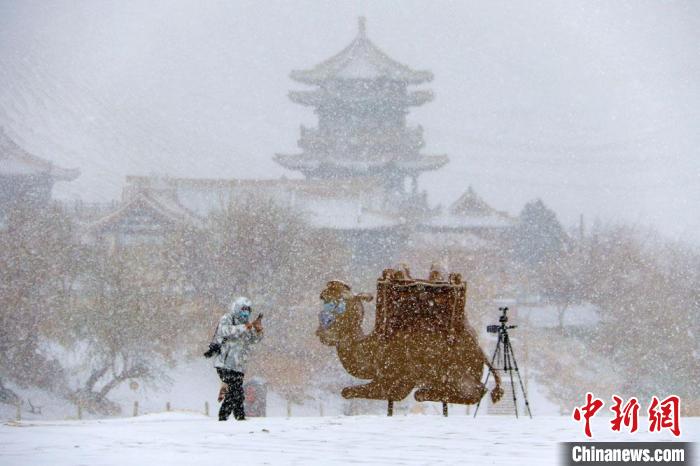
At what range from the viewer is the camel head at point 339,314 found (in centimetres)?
877

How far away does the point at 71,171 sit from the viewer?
49344 millimetres

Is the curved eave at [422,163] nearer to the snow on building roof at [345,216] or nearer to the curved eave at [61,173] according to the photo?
the snow on building roof at [345,216]

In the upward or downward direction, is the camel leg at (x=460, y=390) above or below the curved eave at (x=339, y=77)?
below

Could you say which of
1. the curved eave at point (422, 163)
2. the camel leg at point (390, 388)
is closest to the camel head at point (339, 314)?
the camel leg at point (390, 388)

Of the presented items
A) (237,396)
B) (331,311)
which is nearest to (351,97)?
(331,311)

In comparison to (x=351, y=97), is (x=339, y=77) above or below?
above

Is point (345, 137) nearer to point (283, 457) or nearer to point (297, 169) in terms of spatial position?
point (297, 169)

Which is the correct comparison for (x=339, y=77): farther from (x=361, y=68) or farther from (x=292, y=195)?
(x=292, y=195)

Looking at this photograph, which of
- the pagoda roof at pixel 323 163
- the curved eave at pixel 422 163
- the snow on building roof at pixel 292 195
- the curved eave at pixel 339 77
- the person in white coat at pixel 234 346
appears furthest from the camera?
the curved eave at pixel 422 163

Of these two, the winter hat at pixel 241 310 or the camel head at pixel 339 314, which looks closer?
the winter hat at pixel 241 310

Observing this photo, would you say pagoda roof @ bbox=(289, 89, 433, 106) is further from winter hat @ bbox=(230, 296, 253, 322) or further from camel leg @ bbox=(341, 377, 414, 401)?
winter hat @ bbox=(230, 296, 253, 322)

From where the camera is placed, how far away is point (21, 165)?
47.7m

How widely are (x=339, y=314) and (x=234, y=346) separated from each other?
926mm

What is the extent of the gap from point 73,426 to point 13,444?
1272 millimetres
